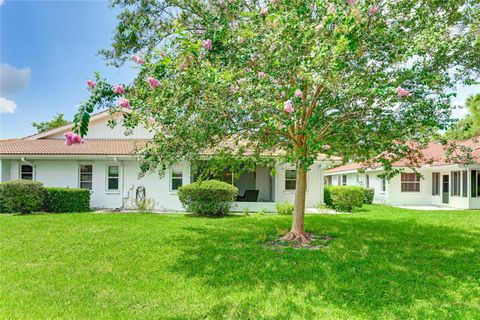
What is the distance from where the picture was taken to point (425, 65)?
22.4 feet

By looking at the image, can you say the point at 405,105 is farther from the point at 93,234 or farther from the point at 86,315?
the point at 93,234

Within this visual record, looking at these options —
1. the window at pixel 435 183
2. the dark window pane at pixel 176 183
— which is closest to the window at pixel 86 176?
the dark window pane at pixel 176 183

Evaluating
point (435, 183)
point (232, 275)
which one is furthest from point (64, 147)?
point (435, 183)

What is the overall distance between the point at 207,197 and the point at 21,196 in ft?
27.1

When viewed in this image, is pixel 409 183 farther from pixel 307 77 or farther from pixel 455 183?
pixel 307 77

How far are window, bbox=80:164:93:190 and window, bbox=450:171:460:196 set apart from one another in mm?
22031

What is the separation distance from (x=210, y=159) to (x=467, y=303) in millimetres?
6463

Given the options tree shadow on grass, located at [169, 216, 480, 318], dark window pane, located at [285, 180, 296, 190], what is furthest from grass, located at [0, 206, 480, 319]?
dark window pane, located at [285, 180, 296, 190]

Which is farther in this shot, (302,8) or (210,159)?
(210,159)

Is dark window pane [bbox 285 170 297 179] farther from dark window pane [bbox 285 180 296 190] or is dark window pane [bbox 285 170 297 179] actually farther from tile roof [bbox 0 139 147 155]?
tile roof [bbox 0 139 147 155]

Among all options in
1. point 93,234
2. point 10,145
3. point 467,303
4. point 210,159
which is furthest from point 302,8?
point 10,145

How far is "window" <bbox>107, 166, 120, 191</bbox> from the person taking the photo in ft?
58.0

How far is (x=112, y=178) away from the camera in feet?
58.0

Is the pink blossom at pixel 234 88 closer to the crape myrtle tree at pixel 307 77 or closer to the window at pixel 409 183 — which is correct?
the crape myrtle tree at pixel 307 77
